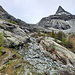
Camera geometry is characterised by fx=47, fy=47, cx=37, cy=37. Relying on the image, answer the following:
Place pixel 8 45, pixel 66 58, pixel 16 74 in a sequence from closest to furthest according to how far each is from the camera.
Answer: pixel 16 74, pixel 66 58, pixel 8 45

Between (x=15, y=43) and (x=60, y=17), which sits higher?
(x=60, y=17)

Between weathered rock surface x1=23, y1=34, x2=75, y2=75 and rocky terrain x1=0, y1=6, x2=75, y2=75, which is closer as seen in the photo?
rocky terrain x1=0, y1=6, x2=75, y2=75

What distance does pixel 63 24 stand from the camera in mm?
93938

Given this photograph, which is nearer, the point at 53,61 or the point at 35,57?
the point at 53,61

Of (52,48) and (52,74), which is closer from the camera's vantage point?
(52,74)

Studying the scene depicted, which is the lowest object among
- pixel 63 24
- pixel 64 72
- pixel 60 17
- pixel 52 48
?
pixel 64 72

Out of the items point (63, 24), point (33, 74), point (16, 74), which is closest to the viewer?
point (16, 74)

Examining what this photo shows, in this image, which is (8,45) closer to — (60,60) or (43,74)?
(43,74)

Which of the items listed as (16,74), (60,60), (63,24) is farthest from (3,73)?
(63,24)

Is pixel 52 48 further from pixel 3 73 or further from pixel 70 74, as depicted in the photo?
pixel 3 73

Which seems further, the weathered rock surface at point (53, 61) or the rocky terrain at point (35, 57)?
the weathered rock surface at point (53, 61)

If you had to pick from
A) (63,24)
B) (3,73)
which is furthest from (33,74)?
(63,24)

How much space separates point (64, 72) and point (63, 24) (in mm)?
101966

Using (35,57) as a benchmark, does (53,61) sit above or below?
below
